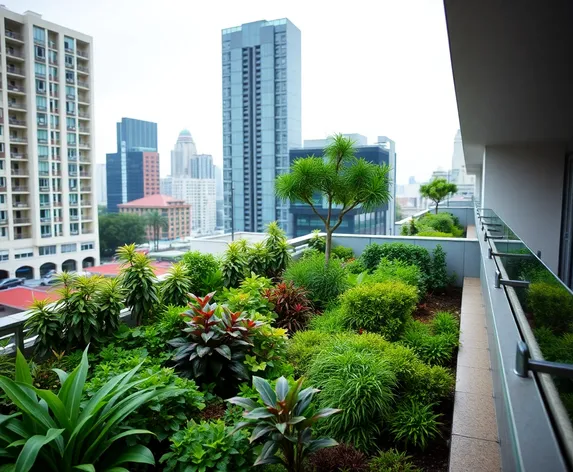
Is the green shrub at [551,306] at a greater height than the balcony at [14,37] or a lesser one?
lesser

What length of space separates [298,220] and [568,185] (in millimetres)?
8106

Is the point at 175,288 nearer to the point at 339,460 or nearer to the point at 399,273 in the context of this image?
the point at 339,460

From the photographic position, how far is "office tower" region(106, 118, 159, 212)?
16141mm

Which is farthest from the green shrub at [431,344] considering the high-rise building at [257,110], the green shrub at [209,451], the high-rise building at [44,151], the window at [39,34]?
the high-rise building at [257,110]

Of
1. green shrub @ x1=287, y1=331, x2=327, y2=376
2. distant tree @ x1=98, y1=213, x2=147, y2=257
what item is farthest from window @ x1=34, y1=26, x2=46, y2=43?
green shrub @ x1=287, y1=331, x2=327, y2=376

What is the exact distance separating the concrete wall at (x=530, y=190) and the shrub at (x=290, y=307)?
21.7 feet

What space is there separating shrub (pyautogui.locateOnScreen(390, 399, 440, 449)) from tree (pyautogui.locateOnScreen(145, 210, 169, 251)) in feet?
24.1

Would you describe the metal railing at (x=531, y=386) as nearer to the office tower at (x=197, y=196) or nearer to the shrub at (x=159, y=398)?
the shrub at (x=159, y=398)

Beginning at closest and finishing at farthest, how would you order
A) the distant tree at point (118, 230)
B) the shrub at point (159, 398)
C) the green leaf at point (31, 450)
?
the green leaf at point (31, 450)
the shrub at point (159, 398)
the distant tree at point (118, 230)

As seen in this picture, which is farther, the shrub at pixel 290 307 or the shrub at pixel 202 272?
→ the shrub at pixel 202 272

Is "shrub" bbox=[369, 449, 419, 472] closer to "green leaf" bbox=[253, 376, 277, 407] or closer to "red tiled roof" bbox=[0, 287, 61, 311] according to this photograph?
"green leaf" bbox=[253, 376, 277, 407]

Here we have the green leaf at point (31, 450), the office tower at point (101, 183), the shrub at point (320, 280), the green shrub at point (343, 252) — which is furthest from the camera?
the office tower at point (101, 183)

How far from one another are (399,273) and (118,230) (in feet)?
24.0

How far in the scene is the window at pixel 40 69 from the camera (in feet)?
38.3
